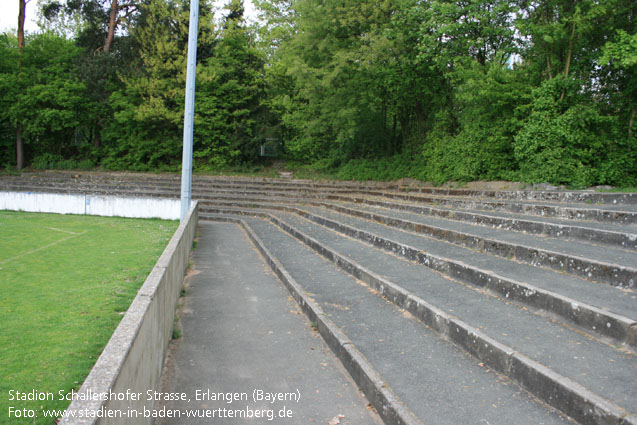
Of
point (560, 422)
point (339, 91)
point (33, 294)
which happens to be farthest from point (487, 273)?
point (339, 91)

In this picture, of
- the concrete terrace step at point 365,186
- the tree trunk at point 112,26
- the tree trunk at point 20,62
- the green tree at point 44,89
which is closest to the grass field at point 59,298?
the concrete terrace step at point 365,186

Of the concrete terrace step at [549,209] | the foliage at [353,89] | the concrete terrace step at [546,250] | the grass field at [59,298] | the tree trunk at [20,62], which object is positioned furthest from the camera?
the tree trunk at [20,62]

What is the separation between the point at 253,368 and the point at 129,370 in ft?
6.48

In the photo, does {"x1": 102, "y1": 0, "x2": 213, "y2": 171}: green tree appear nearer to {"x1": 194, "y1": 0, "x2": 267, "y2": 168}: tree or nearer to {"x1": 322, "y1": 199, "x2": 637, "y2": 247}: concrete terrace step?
{"x1": 194, "y1": 0, "x2": 267, "y2": 168}: tree

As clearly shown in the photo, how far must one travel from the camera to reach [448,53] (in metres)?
15.2

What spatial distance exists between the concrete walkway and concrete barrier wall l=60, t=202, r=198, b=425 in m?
0.36

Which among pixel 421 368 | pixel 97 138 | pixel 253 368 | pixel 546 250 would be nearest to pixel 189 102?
pixel 253 368

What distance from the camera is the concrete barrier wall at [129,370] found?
6.69 ft

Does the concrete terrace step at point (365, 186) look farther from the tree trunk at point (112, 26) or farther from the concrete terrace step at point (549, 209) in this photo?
the tree trunk at point (112, 26)

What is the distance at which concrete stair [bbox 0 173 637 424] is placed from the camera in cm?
320

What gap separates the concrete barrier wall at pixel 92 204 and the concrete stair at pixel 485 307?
9.72m

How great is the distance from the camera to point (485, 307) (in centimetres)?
488

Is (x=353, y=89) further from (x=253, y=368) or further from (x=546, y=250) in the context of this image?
(x=253, y=368)

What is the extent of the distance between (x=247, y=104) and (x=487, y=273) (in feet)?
86.9
